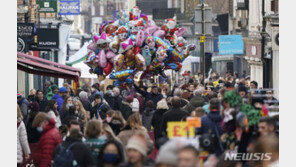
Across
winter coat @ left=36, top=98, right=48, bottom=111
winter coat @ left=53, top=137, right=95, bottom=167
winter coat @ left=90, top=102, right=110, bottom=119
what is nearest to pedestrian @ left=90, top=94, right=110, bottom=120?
winter coat @ left=90, top=102, right=110, bottom=119

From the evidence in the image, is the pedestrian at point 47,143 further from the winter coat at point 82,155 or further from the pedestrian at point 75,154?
the winter coat at point 82,155

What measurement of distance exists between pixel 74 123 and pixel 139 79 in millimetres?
11395

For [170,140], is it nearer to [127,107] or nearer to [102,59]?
[127,107]

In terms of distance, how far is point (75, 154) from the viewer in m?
12.4

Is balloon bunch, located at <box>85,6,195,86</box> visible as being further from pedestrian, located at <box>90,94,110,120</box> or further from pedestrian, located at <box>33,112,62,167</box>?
pedestrian, located at <box>33,112,62,167</box>

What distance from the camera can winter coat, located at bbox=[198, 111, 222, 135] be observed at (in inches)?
542

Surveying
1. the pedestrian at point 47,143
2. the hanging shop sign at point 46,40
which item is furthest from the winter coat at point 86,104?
the hanging shop sign at point 46,40

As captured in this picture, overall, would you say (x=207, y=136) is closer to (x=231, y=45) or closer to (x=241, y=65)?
(x=231, y=45)

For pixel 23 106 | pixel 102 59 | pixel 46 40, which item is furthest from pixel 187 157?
pixel 46 40

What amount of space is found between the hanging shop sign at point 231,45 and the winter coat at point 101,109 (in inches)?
753

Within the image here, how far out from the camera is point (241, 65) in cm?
5566

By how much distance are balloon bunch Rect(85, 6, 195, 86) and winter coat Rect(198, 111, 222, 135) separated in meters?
9.78

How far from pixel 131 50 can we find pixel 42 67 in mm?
3198
